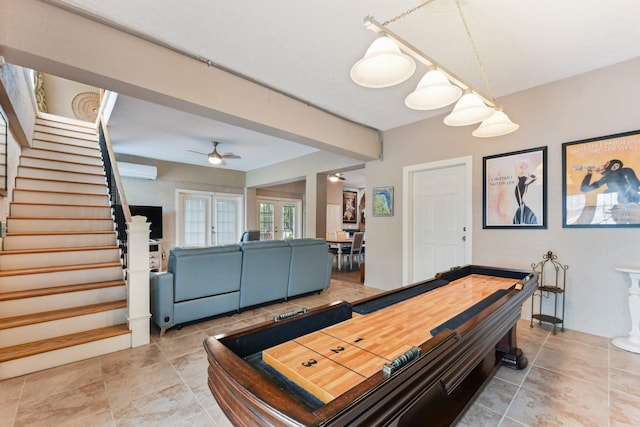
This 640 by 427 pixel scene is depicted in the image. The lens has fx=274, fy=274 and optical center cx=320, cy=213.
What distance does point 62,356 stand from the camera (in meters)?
2.21

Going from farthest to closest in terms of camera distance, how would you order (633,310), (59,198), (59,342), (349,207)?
(349,207), (59,198), (633,310), (59,342)

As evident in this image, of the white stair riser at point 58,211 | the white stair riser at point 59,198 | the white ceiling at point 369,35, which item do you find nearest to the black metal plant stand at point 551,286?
the white ceiling at point 369,35

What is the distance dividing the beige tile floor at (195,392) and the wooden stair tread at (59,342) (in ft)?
0.53

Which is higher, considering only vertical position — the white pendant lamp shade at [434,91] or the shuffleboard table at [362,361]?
the white pendant lamp shade at [434,91]

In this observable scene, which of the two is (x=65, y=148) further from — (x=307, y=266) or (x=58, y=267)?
(x=307, y=266)

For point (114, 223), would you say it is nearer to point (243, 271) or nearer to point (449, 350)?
point (243, 271)

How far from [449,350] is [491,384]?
1.46 metres

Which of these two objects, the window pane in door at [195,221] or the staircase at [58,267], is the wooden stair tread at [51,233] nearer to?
the staircase at [58,267]

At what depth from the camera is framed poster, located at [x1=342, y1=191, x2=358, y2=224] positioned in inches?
379

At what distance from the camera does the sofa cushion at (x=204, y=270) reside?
2863mm

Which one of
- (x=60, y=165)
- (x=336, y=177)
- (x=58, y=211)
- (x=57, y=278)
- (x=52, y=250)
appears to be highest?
(x=336, y=177)

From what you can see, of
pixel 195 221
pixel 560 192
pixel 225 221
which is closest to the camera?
pixel 560 192

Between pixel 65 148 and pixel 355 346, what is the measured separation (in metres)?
5.48

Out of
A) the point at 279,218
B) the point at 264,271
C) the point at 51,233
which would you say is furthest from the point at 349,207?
the point at 51,233
